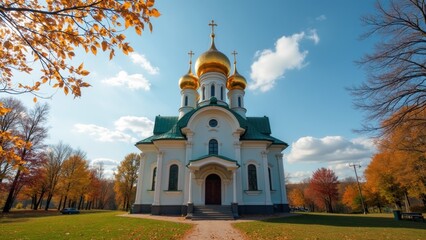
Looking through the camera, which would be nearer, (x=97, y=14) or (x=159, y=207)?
(x=97, y=14)

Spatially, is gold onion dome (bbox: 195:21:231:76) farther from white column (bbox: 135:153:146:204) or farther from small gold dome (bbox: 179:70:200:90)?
white column (bbox: 135:153:146:204)

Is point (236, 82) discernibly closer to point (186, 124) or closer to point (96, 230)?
point (186, 124)

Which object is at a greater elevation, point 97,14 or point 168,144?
point 168,144

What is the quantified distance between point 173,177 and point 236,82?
12869 mm

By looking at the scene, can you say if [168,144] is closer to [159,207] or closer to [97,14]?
[159,207]

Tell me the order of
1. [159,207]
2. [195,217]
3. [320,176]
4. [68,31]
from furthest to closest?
[320,176] < [159,207] < [195,217] < [68,31]

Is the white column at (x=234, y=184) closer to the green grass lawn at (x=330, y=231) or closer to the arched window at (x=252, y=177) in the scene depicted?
the arched window at (x=252, y=177)

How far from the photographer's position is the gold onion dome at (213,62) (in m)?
23.5

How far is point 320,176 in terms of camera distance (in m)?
35.2

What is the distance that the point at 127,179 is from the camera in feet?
119

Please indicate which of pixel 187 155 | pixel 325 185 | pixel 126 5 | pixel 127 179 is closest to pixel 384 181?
pixel 325 185

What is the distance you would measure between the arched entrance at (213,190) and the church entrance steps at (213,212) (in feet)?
3.93

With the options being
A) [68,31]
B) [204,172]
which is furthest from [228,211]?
[68,31]

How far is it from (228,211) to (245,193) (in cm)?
273
